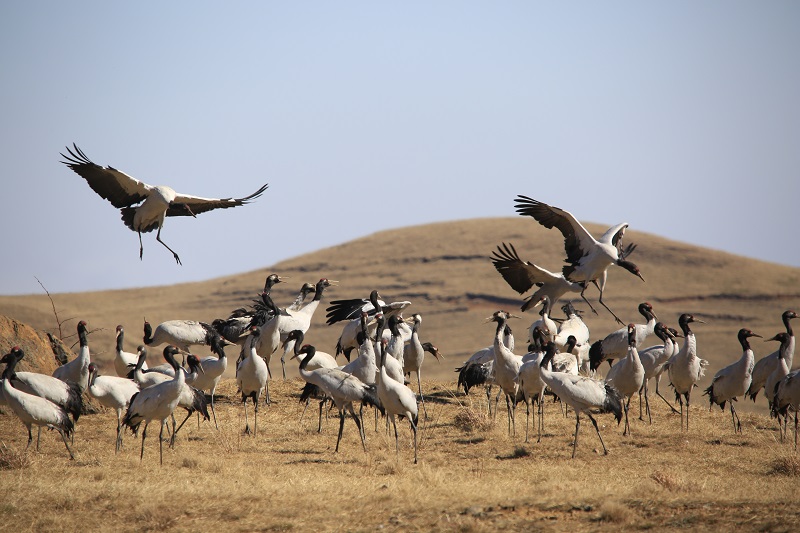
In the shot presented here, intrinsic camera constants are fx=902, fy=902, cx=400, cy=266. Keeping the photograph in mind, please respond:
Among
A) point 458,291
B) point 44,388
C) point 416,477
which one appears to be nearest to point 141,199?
point 44,388

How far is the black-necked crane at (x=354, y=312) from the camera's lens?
14914 millimetres

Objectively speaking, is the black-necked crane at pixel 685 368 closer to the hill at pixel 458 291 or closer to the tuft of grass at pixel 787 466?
the tuft of grass at pixel 787 466

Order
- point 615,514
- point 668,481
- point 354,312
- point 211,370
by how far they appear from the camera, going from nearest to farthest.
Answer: point 615,514
point 668,481
point 211,370
point 354,312

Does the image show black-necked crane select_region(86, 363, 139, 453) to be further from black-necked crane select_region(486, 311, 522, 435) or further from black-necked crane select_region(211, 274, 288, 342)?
black-necked crane select_region(486, 311, 522, 435)

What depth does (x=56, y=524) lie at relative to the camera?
8.10 m

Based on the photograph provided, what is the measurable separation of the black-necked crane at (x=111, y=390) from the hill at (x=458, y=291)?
80.9 ft

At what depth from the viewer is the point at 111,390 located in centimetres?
1134

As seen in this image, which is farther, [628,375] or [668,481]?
[628,375]

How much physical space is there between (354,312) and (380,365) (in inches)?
186

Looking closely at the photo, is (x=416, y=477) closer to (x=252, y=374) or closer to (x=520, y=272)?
(x=252, y=374)

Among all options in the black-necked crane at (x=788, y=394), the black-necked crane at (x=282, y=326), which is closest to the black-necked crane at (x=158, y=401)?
the black-necked crane at (x=282, y=326)

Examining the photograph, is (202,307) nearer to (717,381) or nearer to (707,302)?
(707,302)

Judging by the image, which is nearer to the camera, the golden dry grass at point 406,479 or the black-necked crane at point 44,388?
the golden dry grass at point 406,479

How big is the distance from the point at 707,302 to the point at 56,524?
4334cm
